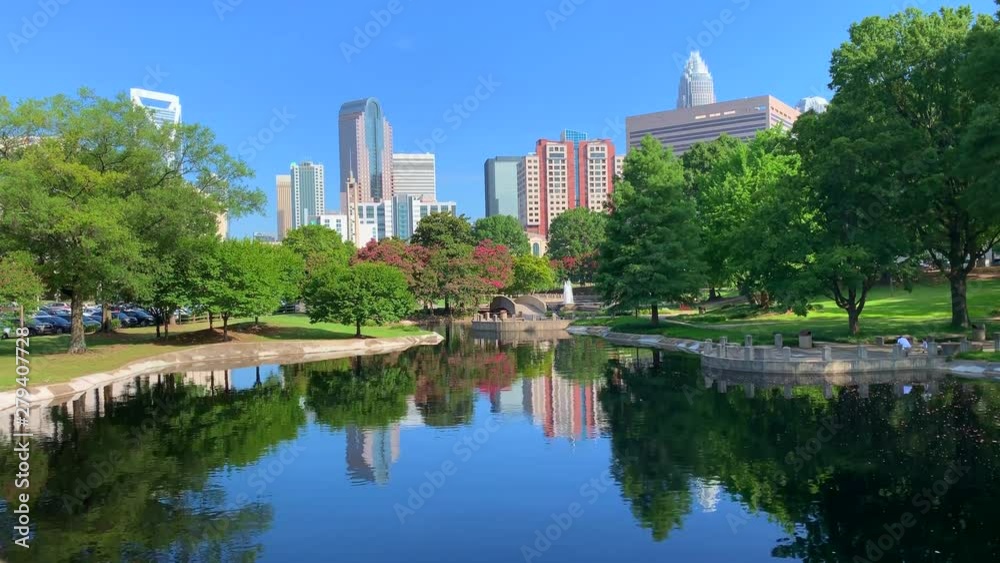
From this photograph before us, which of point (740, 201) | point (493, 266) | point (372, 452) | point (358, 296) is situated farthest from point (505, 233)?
point (372, 452)

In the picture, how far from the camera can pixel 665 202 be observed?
60.3 m

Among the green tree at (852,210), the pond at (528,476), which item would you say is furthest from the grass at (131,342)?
the green tree at (852,210)

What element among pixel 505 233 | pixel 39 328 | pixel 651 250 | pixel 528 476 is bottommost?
pixel 528 476

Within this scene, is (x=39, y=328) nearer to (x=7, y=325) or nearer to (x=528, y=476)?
(x=7, y=325)

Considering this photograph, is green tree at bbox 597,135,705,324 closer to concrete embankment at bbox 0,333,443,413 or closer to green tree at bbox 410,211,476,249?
concrete embankment at bbox 0,333,443,413

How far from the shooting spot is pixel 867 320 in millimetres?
49562

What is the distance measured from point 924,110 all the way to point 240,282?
1754 inches

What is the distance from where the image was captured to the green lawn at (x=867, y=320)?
43312 mm

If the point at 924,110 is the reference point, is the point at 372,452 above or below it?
below

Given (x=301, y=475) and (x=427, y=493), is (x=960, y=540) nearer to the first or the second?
(x=427, y=493)

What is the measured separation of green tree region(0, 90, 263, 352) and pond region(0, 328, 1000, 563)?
10.7 meters

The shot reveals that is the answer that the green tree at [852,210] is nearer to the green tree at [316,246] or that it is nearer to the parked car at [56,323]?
the parked car at [56,323]

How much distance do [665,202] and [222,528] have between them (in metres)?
49.9

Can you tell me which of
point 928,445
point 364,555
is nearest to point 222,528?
point 364,555
